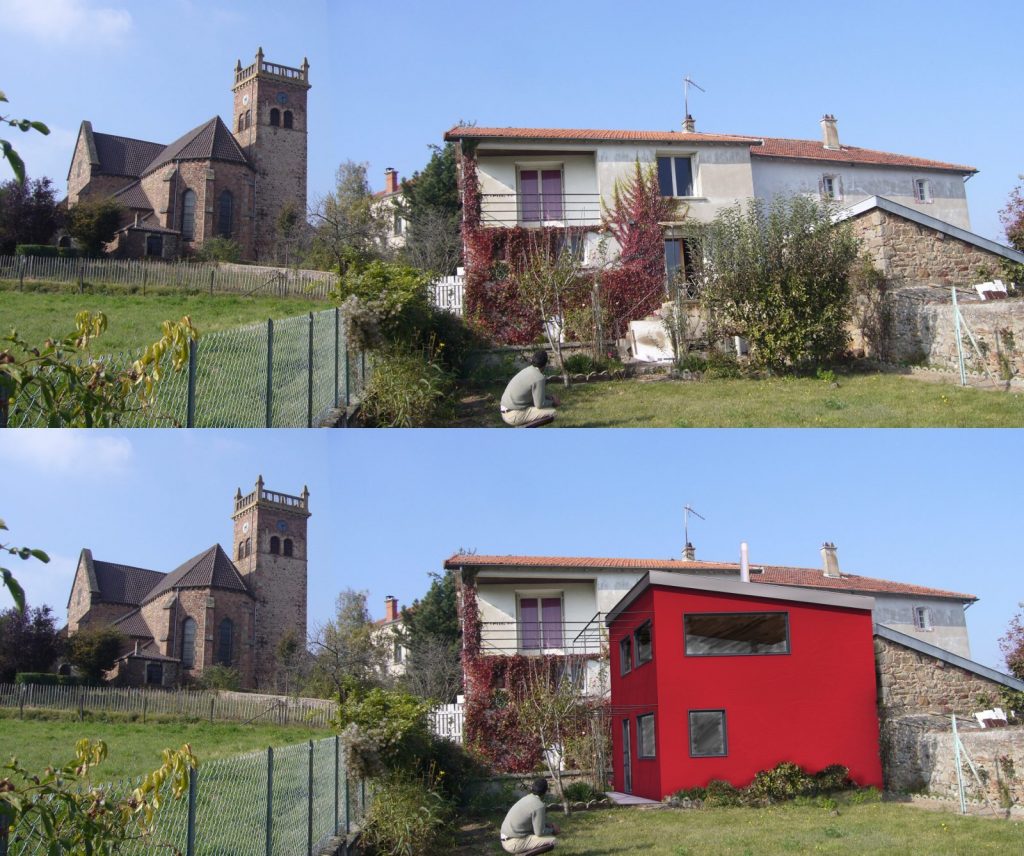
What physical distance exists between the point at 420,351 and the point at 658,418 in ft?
17.2

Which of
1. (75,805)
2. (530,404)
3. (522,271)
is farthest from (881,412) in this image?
(75,805)

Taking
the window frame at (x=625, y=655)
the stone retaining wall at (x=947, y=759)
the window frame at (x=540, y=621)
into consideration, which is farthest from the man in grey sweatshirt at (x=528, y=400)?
the window frame at (x=540, y=621)

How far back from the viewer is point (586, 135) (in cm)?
3002

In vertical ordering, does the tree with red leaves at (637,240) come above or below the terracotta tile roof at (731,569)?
above

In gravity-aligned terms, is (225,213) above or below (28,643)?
above

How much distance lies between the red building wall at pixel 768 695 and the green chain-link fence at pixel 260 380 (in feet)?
23.5

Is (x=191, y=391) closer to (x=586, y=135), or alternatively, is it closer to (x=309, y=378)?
(x=309, y=378)

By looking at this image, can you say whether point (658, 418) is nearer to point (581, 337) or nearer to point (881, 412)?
point (881, 412)

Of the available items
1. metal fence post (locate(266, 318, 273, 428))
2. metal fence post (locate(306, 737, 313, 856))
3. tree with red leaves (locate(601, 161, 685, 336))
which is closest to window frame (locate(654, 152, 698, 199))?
tree with red leaves (locate(601, 161, 685, 336))

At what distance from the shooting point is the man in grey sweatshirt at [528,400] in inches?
652

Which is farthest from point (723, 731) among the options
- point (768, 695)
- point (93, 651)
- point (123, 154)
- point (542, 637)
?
point (123, 154)

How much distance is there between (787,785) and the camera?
710 inches

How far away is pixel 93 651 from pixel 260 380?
3464 centimetres

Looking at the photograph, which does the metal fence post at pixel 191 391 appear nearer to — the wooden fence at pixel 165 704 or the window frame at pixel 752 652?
the window frame at pixel 752 652
